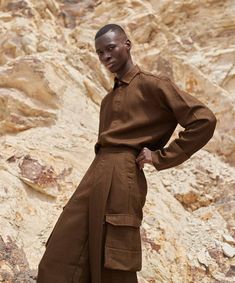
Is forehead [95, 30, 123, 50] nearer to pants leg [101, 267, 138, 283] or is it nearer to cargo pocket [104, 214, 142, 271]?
cargo pocket [104, 214, 142, 271]

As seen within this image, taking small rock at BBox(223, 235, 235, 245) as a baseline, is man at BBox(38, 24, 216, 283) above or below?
above

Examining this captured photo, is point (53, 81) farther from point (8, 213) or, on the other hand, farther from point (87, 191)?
point (87, 191)

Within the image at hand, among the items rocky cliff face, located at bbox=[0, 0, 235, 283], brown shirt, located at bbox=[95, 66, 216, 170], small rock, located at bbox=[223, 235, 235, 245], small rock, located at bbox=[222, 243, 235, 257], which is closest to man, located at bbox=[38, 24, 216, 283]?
brown shirt, located at bbox=[95, 66, 216, 170]

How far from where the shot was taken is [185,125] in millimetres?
2070

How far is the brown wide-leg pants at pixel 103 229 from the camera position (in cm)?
204

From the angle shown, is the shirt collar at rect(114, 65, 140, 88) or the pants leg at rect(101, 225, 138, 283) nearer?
the pants leg at rect(101, 225, 138, 283)

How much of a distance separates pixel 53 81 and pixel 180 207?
6.99ft

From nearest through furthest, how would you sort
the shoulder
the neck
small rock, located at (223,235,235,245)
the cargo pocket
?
the cargo pocket < the shoulder < the neck < small rock, located at (223,235,235,245)

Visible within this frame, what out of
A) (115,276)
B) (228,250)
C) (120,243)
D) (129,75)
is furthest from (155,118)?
(228,250)

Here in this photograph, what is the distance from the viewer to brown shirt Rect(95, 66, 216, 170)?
6.75 feet

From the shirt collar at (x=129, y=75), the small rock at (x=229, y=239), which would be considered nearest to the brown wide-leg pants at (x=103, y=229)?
the shirt collar at (x=129, y=75)

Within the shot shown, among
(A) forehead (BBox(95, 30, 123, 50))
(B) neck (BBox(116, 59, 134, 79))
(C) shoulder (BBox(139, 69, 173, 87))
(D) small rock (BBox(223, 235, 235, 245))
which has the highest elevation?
(A) forehead (BBox(95, 30, 123, 50))

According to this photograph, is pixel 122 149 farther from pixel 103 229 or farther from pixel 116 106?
pixel 103 229

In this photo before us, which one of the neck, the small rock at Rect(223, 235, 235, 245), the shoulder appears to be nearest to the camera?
the shoulder
